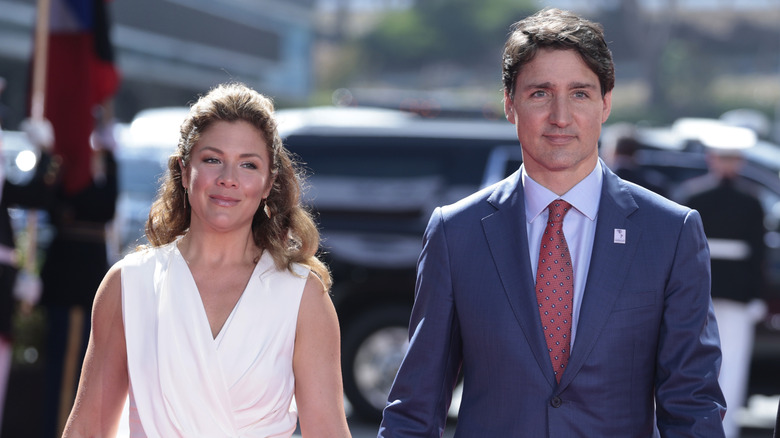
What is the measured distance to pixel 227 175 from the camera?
3.31 meters

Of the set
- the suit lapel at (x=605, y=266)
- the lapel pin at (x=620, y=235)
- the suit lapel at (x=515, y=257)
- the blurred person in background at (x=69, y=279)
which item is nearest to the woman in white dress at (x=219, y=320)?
the suit lapel at (x=515, y=257)

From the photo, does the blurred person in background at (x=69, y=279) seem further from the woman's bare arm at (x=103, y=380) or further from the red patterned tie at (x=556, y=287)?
the red patterned tie at (x=556, y=287)

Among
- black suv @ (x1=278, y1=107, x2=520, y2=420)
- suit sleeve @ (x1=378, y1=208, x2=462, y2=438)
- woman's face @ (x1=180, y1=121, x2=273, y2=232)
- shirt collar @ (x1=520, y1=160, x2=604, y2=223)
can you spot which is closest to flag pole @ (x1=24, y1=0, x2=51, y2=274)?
black suv @ (x1=278, y1=107, x2=520, y2=420)

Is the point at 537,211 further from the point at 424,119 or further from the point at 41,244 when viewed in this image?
the point at 41,244

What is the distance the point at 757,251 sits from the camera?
26.2 ft

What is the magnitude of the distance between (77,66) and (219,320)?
16.5 feet

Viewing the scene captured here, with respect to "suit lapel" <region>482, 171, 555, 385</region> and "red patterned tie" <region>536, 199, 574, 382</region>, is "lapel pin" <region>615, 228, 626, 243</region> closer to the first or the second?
"red patterned tie" <region>536, 199, 574, 382</region>

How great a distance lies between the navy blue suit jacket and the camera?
2.96 m

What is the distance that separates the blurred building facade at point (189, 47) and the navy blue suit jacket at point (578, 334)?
102 feet

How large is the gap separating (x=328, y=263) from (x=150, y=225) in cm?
533

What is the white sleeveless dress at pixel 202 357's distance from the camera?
323 centimetres

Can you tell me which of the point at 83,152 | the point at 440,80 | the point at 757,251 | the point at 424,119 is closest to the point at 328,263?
the point at 424,119

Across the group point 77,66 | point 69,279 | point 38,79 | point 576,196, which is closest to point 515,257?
point 576,196

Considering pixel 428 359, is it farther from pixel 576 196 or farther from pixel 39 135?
pixel 39 135
